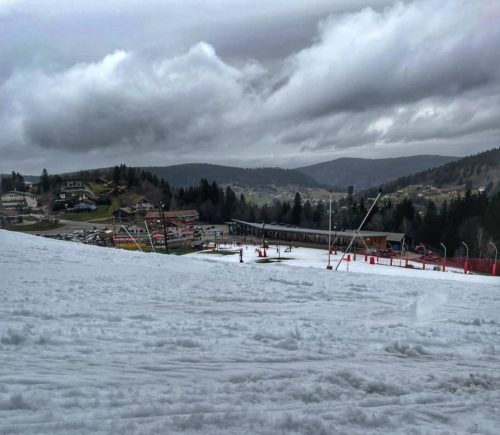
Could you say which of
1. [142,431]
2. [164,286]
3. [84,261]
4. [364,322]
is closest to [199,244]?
[84,261]

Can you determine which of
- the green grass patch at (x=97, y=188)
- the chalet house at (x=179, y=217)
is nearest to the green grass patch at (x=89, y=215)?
the green grass patch at (x=97, y=188)

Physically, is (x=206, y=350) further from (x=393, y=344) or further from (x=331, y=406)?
(x=393, y=344)

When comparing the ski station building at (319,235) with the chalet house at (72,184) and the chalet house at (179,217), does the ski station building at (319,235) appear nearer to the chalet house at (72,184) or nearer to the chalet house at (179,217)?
the chalet house at (179,217)

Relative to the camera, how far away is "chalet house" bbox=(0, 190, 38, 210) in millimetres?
97375

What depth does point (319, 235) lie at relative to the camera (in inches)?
2219

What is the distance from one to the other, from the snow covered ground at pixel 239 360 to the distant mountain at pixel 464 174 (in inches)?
6849

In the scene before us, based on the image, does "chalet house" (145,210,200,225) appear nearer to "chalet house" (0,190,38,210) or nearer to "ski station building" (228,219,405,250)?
"ski station building" (228,219,405,250)

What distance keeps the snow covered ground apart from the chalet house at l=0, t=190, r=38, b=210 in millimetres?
102196

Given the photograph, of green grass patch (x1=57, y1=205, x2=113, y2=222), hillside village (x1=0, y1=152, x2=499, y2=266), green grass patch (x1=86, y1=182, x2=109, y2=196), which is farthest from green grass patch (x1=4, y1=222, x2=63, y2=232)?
green grass patch (x1=86, y1=182, x2=109, y2=196)

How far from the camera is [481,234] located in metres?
49.2

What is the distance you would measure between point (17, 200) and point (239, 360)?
112 m

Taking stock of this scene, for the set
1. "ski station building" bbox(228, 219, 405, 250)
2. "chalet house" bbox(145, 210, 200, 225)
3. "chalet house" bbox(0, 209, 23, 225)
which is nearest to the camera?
"ski station building" bbox(228, 219, 405, 250)

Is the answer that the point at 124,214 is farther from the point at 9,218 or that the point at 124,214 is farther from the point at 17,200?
the point at 17,200

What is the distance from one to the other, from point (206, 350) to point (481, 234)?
2096 inches
